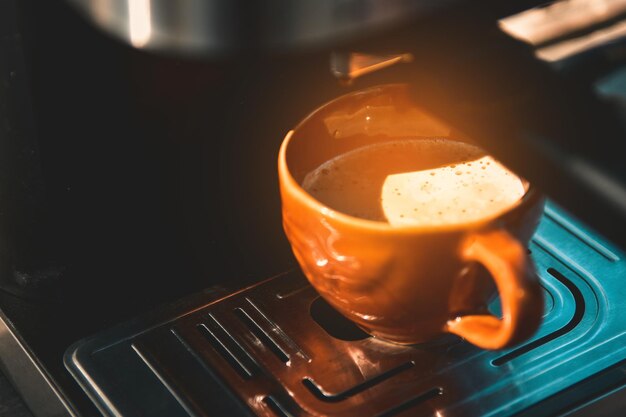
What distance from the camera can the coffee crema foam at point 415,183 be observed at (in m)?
0.47

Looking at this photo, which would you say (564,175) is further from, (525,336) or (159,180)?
(159,180)

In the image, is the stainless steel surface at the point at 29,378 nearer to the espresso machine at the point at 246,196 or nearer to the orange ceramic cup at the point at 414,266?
the espresso machine at the point at 246,196

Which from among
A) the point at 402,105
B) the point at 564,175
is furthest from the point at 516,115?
the point at 402,105

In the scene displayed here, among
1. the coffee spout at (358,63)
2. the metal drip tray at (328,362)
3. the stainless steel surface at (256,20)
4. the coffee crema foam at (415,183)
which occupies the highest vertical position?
the stainless steel surface at (256,20)

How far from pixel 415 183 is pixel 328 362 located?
0.10m

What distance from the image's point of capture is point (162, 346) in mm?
487

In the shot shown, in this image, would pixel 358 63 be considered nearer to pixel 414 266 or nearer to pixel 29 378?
pixel 414 266

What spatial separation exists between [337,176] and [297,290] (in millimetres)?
66

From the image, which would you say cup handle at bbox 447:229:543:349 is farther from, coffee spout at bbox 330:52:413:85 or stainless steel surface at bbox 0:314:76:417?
stainless steel surface at bbox 0:314:76:417

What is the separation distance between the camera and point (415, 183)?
49cm

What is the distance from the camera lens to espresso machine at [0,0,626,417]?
1.17 ft

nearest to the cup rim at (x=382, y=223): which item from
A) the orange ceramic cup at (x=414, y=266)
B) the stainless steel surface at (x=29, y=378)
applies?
the orange ceramic cup at (x=414, y=266)

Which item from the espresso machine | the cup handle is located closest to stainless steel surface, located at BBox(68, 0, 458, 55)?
the espresso machine

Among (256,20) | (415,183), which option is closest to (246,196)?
(415,183)
